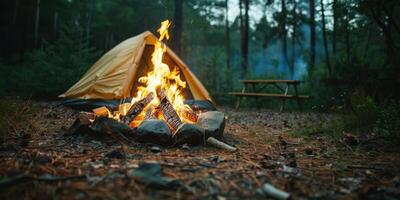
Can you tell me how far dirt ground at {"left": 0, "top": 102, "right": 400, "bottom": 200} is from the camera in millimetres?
2170

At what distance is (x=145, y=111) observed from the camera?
15.8ft

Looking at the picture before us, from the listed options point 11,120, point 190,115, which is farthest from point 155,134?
point 11,120

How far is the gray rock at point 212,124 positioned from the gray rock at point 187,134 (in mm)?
215

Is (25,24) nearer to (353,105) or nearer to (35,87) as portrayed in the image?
(35,87)

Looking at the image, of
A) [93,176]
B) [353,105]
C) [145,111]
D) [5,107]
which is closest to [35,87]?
[5,107]

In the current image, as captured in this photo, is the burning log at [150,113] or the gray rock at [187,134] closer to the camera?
the gray rock at [187,134]

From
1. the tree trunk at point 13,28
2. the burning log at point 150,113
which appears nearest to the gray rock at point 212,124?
the burning log at point 150,113

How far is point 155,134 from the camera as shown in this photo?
3.84 metres

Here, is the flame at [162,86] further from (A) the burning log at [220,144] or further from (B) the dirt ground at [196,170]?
(B) the dirt ground at [196,170]

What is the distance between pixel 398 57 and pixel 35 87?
11.6 m

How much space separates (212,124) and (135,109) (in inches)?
51.0

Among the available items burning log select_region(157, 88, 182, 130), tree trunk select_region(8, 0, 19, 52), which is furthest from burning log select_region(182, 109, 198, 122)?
tree trunk select_region(8, 0, 19, 52)

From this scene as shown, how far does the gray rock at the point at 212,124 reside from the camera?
4125 mm

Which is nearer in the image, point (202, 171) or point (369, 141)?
point (202, 171)
